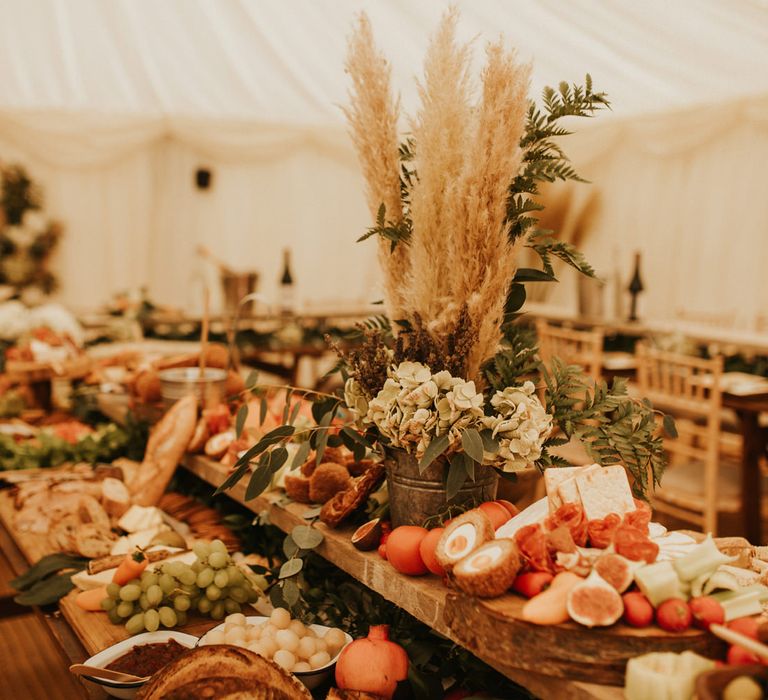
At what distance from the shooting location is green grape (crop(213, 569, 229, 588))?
1.72 m

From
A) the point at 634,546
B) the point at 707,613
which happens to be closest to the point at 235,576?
the point at 634,546

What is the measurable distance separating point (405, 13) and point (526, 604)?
401cm

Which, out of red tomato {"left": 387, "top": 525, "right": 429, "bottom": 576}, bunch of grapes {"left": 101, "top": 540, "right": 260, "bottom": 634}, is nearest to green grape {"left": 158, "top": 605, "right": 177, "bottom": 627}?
bunch of grapes {"left": 101, "top": 540, "right": 260, "bottom": 634}

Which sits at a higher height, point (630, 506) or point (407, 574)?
point (630, 506)

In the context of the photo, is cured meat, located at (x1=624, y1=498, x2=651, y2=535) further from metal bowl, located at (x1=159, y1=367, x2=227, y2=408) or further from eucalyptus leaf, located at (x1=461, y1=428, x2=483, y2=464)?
metal bowl, located at (x1=159, y1=367, x2=227, y2=408)

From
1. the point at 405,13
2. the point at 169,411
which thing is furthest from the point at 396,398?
the point at 405,13

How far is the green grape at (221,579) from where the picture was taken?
5.65 ft

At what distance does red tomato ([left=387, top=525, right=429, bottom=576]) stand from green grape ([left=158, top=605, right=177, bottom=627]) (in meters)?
0.56

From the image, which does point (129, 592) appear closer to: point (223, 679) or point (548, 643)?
point (223, 679)

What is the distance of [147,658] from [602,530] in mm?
919

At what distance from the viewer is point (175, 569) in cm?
173

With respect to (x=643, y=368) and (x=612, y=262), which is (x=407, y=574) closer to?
(x=643, y=368)

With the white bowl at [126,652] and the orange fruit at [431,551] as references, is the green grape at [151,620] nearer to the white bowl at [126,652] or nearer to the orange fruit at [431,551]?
the white bowl at [126,652]

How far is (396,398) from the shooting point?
54.3 inches
